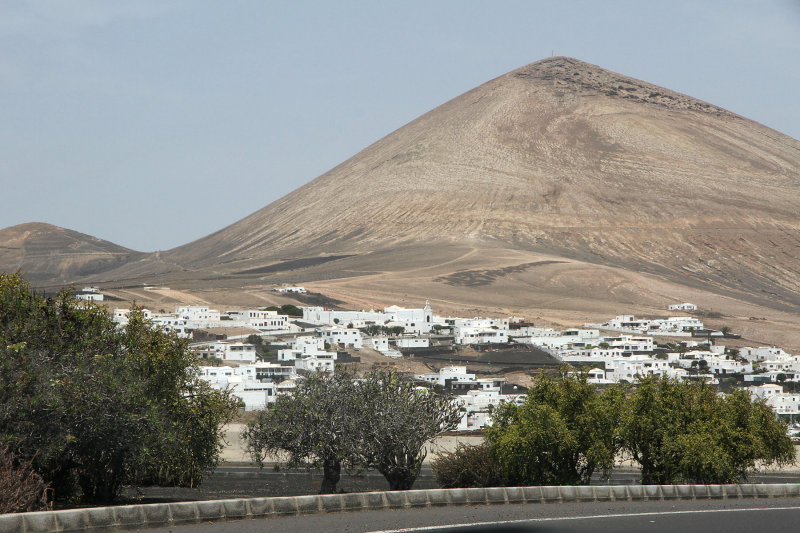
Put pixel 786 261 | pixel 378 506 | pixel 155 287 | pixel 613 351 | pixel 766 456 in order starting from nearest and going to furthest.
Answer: pixel 378 506 < pixel 766 456 < pixel 613 351 < pixel 155 287 < pixel 786 261

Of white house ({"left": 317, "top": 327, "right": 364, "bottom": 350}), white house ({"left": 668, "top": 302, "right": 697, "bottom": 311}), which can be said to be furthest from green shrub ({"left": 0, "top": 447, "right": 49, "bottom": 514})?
white house ({"left": 668, "top": 302, "right": 697, "bottom": 311})

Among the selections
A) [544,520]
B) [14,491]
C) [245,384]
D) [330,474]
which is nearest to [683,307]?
[245,384]

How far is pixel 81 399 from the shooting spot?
18.2 metres

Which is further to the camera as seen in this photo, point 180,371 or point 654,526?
point 180,371

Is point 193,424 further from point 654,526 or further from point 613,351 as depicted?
point 613,351

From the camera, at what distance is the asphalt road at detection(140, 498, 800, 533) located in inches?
542

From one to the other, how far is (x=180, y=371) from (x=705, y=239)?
171 m

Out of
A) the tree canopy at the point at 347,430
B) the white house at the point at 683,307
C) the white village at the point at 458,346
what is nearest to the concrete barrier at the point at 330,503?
the tree canopy at the point at 347,430

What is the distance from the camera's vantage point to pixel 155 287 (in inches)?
5719

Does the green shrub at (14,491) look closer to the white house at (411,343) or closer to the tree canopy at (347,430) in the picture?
the tree canopy at (347,430)

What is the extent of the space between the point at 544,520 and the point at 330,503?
3.17 meters

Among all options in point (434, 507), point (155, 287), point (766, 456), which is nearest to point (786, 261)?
point (155, 287)

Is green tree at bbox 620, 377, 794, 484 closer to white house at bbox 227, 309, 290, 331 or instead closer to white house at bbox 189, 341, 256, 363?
white house at bbox 189, 341, 256, 363

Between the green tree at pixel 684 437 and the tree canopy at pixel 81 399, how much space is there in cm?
1185
